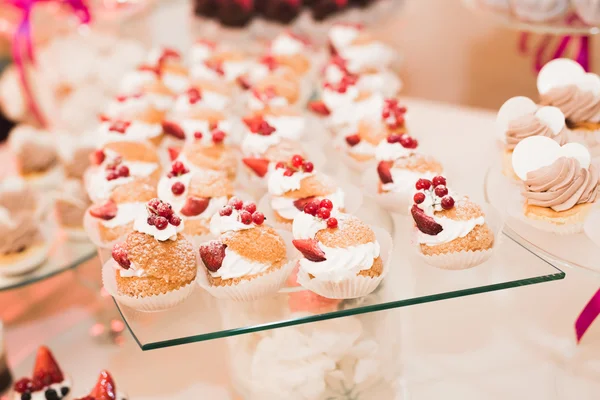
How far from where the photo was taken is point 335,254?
1.53m

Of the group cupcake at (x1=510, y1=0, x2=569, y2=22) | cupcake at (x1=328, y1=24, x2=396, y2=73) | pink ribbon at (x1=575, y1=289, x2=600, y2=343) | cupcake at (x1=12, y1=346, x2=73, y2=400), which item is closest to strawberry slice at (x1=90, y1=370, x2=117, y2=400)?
cupcake at (x1=12, y1=346, x2=73, y2=400)

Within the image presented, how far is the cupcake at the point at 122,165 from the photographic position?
2.00 metres

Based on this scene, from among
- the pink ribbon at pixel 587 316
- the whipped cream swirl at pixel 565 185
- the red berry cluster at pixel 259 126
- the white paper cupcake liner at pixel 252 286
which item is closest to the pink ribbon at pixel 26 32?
the red berry cluster at pixel 259 126

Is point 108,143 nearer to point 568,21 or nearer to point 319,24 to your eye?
point 319,24

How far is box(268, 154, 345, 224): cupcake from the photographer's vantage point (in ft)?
5.98

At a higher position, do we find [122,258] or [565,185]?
[565,185]

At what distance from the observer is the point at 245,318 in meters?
1.51

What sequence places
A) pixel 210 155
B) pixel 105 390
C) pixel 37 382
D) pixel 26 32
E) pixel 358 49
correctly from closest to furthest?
1. pixel 105 390
2. pixel 37 382
3. pixel 210 155
4. pixel 358 49
5. pixel 26 32

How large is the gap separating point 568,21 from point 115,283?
203cm

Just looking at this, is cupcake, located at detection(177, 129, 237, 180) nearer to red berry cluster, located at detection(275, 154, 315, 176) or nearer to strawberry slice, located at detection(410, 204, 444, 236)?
red berry cluster, located at detection(275, 154, 315, 176)

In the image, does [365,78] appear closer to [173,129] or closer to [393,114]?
[393,114]

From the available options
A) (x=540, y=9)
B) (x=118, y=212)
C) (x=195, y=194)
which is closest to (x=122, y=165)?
(x=118, y=212)

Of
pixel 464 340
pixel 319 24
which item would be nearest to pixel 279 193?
pixel 464 340

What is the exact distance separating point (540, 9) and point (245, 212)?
1596 mm
